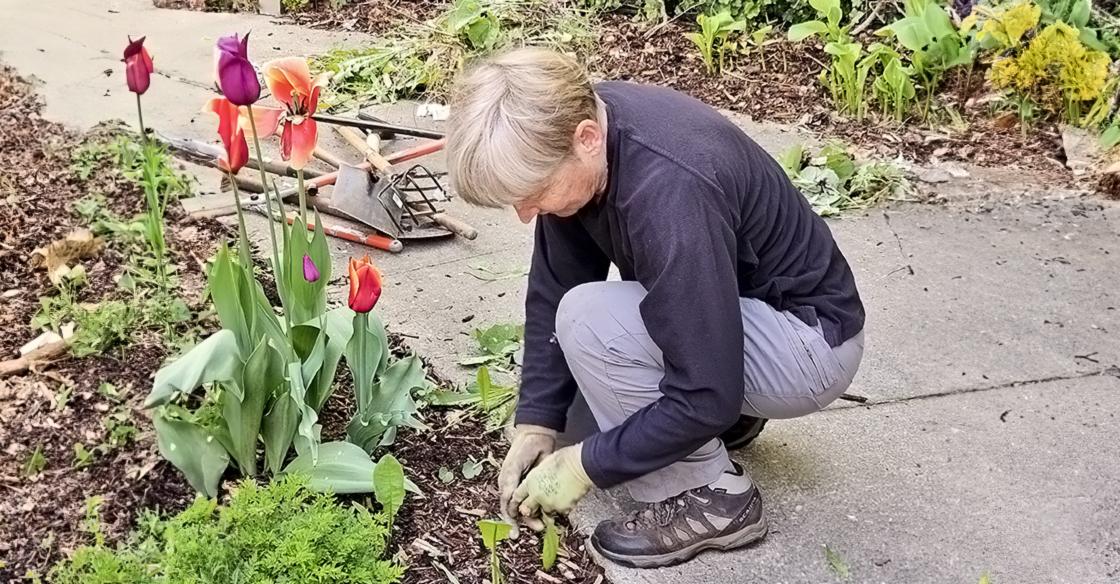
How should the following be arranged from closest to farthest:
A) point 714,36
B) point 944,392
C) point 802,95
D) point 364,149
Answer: point 944,392, point 364,149, point 802,95, point 714,36

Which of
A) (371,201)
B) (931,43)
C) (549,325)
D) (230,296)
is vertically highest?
(931,43)

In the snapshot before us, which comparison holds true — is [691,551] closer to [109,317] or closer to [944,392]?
[944,392]

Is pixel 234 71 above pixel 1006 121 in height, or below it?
above

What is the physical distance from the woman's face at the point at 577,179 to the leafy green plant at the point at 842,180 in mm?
2136

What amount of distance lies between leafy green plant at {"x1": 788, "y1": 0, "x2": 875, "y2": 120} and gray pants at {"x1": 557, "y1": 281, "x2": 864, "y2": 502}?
2.53 meters

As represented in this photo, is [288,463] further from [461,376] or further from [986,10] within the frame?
[986,10]

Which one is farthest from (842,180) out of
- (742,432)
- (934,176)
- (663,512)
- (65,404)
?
(65,404)

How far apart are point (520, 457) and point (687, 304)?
0.65 m

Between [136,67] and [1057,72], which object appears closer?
[136,67]

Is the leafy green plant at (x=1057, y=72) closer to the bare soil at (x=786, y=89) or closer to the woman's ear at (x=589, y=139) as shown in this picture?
the bare soil at (x=786, y=89)

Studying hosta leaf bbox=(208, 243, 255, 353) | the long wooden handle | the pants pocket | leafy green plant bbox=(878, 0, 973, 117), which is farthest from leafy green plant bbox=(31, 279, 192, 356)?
leafy green plant bbox=(878, 0, 973, 117)

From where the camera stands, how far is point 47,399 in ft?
8.33

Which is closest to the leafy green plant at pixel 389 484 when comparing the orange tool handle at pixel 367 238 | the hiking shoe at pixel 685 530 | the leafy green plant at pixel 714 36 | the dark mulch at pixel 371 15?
the hiking shoe at pixel 685 530

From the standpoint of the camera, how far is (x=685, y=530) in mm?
2107
